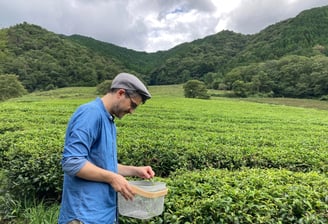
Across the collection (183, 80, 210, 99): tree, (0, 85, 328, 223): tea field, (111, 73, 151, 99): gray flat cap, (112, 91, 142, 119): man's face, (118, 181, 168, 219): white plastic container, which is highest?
(111, 73, 151, 99): gray flat cap

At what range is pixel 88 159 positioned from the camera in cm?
213

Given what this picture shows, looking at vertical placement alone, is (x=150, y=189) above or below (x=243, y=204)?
above

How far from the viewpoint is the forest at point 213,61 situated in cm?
6600

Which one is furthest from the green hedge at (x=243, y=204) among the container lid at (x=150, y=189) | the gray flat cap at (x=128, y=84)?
the gray flat cap at (x=128, y=84)

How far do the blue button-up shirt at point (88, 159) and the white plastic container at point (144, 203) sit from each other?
0.09m

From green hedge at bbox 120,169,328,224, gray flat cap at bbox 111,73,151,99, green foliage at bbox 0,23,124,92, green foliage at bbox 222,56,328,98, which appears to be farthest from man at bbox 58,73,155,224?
green foliage at bbox 0,23,124,92

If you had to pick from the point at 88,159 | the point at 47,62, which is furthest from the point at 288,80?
the point at 88,159

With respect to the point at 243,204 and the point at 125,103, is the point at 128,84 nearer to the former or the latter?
the point at 125,103

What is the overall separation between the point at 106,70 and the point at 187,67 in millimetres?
27616

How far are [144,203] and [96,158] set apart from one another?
436 millimetres

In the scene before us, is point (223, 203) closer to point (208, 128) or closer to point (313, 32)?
point (208, 128)

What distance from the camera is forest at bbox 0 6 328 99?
66.0 m

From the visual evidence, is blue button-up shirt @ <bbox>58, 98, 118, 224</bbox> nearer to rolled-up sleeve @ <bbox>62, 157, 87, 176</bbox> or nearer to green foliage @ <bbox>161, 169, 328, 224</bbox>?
rolled-up sleeve @ <bbox>62, 157, 87, 176</bbox>

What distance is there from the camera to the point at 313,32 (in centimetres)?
9531
